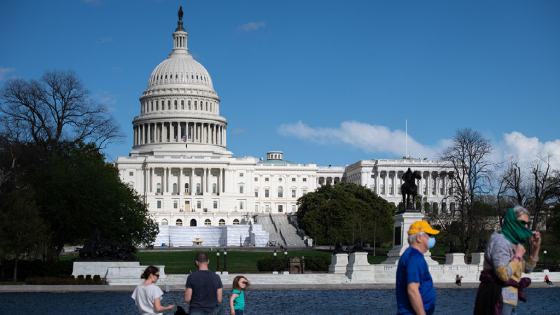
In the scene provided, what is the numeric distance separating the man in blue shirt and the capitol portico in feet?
406

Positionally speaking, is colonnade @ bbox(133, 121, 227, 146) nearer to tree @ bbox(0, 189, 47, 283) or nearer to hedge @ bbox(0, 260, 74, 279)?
tree @ bbox(0, 189, 47, 283)

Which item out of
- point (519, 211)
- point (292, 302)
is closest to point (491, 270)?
point (519, 211)

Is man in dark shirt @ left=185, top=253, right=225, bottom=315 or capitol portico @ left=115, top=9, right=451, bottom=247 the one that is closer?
man in dark shirt @ left=185, top=253, right=225, bottom=315

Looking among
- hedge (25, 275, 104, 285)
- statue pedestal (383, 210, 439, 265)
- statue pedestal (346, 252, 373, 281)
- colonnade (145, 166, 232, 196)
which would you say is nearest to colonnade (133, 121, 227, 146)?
colonnade (145, 166, 232, 196)

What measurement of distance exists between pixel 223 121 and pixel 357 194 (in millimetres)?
53275

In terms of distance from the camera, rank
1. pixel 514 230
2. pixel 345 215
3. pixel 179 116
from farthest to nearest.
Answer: pixel 179 116 → pixel 345 215 → pixel 514 230

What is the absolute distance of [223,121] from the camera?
157 metres

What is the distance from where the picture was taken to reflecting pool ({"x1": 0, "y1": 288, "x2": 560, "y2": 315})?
29.1m

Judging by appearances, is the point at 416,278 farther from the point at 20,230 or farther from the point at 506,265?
the point at 20,230

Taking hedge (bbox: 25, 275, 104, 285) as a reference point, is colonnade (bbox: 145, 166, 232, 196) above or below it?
above

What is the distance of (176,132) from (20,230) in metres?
112

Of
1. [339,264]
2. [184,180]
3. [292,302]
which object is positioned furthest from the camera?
[184,180]

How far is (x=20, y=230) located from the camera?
138 feet

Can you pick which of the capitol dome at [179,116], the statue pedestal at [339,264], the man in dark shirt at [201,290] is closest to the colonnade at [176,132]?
the capitol dome at [179,116]
